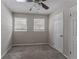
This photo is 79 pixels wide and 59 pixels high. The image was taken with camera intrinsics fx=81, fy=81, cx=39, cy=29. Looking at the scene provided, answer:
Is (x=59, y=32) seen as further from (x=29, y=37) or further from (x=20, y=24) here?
(x=20, y=24)

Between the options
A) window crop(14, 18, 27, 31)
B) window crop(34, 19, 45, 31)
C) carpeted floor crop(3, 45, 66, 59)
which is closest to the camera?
carpeted floor crop(3, 45, 66, 59)

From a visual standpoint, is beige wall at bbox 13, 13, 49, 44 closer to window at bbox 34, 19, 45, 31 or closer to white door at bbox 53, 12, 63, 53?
window at bbox 34, 19, 45, 31

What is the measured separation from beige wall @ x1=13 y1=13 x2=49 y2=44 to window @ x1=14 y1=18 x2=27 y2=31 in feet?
0.78

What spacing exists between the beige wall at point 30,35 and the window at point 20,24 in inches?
9.3

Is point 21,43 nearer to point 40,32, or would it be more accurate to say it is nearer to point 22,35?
point 22,35

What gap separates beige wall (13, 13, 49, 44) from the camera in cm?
632

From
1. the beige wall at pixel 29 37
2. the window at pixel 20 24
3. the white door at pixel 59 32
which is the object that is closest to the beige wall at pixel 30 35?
the beige wall at pixel 29 37

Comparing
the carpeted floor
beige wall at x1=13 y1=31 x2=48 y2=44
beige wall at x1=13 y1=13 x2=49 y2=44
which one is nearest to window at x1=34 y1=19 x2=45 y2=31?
beige wall at x1=13 y1=13 x2=49 y2=44

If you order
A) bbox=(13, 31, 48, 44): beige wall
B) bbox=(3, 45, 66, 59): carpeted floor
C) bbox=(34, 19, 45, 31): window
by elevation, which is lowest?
bbox=(3, 45, 66, 59): carpeted floor

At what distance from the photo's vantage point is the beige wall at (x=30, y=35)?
632cm

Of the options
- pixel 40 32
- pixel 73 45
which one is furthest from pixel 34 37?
pixel 73 45

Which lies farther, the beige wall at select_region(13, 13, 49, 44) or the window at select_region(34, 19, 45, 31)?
the window at select_region(34, 19, 45, 31)

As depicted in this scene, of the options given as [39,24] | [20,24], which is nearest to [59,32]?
[39,24]

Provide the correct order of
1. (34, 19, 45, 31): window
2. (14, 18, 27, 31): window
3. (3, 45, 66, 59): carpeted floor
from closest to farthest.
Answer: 1. (3, 45, 66, 59): carpeted floor
2. (14, 18, 27, 31): window
3. (34, 19, 45, 31): window
